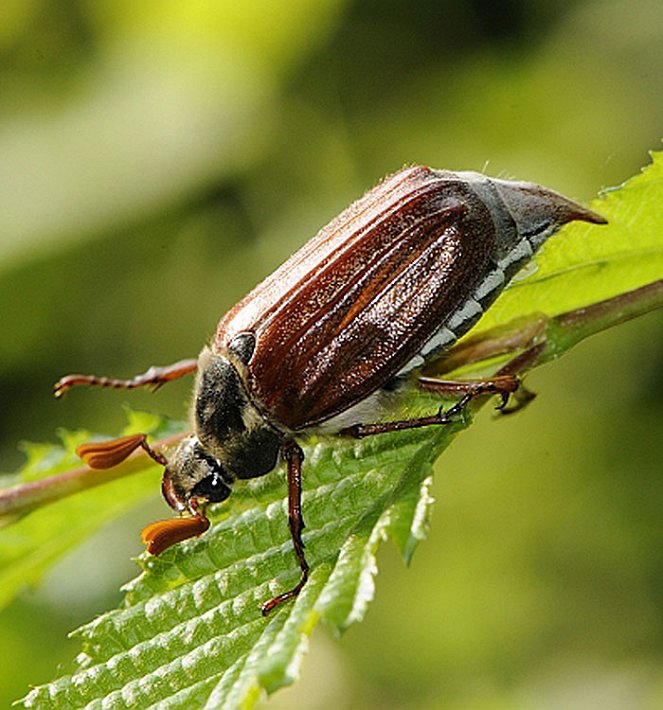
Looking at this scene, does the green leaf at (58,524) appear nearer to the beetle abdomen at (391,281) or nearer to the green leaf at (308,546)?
the green leaf at (308,546)

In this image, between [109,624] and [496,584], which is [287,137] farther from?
[109,624]

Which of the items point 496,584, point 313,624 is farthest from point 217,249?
point 313,624

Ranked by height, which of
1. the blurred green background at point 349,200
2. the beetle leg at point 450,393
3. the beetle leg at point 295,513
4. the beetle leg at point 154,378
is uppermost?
the beetle leg at point 154,378

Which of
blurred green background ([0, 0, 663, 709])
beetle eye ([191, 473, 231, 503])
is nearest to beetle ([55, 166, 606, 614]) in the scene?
beetle eye ([191, 473, 231, 503])

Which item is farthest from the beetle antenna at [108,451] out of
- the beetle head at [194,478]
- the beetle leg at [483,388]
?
the beetle leg at [483,388]

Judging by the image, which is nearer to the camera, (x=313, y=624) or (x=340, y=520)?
(x=313, y=624)

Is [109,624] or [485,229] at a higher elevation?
[485,229]

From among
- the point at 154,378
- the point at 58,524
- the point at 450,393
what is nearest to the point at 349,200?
the point at 154,378
